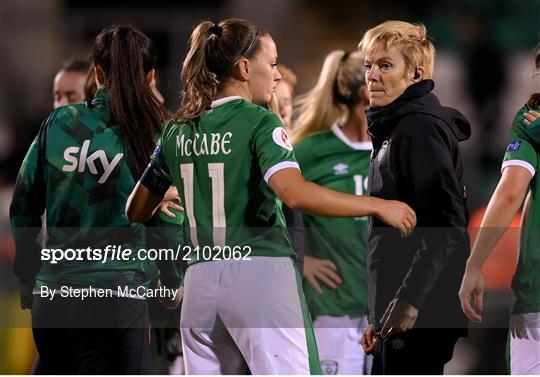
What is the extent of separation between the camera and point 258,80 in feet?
13.7

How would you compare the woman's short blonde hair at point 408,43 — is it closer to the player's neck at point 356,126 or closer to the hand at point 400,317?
the hand at point 400,317

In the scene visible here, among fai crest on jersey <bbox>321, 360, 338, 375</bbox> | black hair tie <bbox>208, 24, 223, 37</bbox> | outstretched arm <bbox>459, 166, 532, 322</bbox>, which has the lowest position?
fai crest on jersey <bbox>321, 360, 338, 375</bbox>

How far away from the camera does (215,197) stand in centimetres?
402

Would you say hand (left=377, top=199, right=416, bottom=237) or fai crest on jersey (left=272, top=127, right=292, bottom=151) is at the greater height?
fai crest on jersey (left=272, top=127, right=292, bottom=151)

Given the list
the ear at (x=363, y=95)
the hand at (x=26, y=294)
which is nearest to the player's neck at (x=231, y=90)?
the hand at (x=26, y=294)

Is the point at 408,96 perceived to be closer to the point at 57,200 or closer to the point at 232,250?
the point at 232,250

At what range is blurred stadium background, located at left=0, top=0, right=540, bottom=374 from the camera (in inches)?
378

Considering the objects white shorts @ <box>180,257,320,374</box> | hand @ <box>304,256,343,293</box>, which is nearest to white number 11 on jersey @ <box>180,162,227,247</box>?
white shorts @ <box>180,257,320,374</box>

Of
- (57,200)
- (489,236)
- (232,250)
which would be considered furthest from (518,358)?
(57,200)

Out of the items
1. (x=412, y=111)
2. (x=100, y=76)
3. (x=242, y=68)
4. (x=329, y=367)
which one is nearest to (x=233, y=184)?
(x=242, y=68)

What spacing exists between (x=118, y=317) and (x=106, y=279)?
0.16m

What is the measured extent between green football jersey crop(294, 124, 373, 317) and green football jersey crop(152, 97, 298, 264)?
Answer: 1866 mm

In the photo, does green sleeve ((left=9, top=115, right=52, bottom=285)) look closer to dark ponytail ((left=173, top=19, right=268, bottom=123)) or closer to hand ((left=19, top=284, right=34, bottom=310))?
hand ((left=19, top=284, right=34, bottom=310))

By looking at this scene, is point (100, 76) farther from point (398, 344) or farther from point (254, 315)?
point (398, 344)
